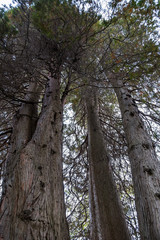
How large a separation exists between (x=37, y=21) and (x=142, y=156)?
3.03 metres

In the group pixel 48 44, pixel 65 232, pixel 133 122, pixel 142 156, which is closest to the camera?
pixel 65 232

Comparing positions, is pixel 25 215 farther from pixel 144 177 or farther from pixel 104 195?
pixel 104 195

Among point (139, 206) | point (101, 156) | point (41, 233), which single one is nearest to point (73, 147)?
point (101, 156)

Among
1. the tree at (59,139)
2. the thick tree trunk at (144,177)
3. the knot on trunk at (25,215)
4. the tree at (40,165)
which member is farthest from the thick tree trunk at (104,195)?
the knot on trunk at (25,215)

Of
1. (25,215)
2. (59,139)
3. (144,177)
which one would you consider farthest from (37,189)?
(144,177)

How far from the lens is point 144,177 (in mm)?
2500

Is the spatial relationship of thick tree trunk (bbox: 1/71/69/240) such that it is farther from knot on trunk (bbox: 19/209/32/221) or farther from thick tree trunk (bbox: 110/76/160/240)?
thick tree trunk (bbox: 110/76/160/240)

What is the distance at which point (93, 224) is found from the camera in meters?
3.37

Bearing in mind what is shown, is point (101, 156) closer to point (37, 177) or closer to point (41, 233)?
point (37, 177)

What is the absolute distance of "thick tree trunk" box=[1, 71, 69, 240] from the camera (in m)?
1.61

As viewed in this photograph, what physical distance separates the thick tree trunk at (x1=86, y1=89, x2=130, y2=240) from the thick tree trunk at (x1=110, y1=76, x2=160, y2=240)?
0.88 metres

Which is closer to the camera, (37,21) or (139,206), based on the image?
(139,206)

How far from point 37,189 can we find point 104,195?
1965mm

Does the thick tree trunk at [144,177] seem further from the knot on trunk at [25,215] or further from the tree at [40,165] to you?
the knot on trunk at [25,215]
